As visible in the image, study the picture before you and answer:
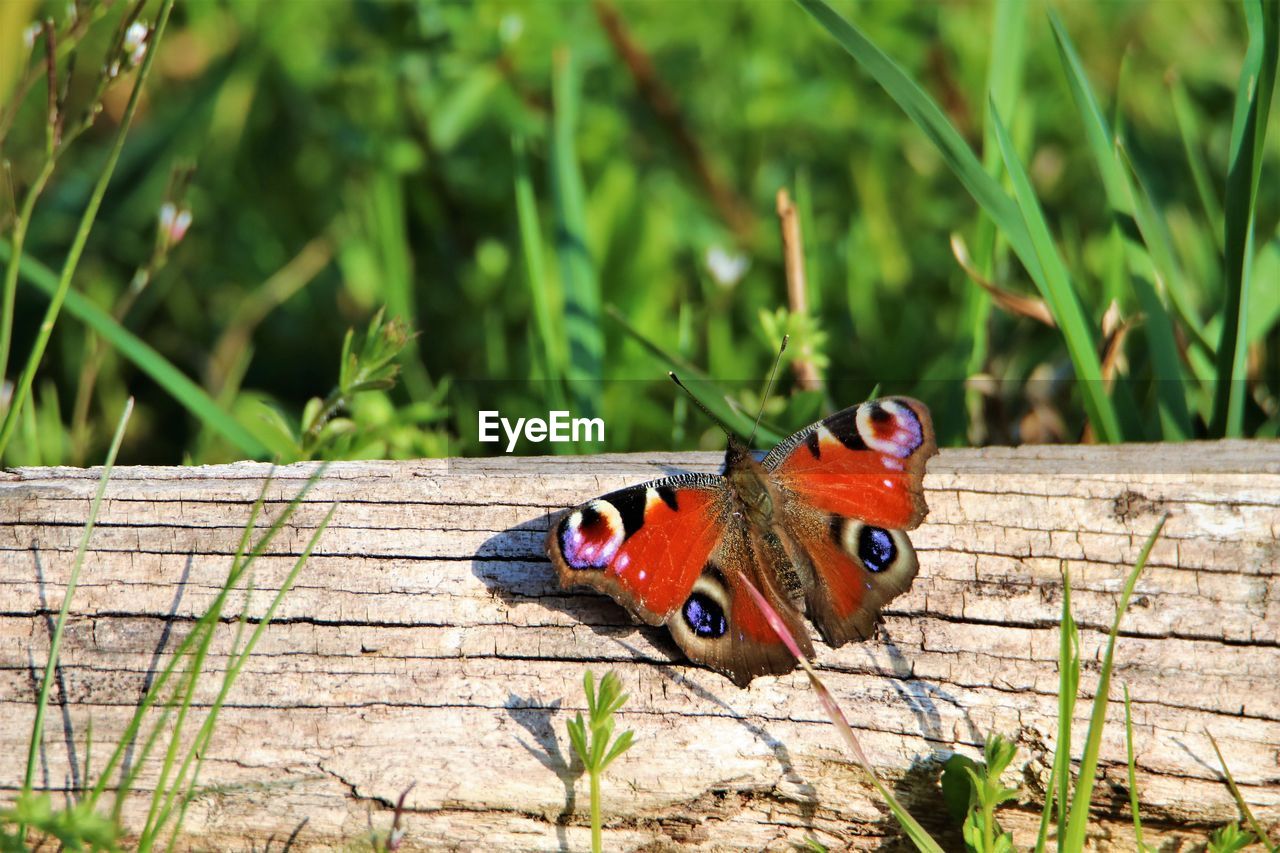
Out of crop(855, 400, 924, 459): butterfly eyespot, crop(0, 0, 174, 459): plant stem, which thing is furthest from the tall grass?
crop(855, 400, 924, 459): butterfly eyespot

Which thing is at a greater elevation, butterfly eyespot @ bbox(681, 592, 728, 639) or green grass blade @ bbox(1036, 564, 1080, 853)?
butterfly eyespot @ bbox(681, 592, 728, 639)

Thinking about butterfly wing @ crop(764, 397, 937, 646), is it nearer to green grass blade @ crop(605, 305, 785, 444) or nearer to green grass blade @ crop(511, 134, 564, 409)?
green grass blade @ crop(605, 305, 785, 444)

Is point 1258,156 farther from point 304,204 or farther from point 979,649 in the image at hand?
point 304,204

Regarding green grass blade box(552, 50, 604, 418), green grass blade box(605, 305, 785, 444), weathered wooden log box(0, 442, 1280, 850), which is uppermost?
green grass blade box(552, 50, 604, 418)

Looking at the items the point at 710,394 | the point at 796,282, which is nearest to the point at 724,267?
the point at 796,282

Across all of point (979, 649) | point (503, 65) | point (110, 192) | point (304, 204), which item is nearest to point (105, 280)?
point (110, 192)

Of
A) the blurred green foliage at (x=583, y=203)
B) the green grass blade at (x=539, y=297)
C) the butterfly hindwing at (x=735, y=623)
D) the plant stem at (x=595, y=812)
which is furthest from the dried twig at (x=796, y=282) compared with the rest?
the plant stem at (x=595, y=812)
